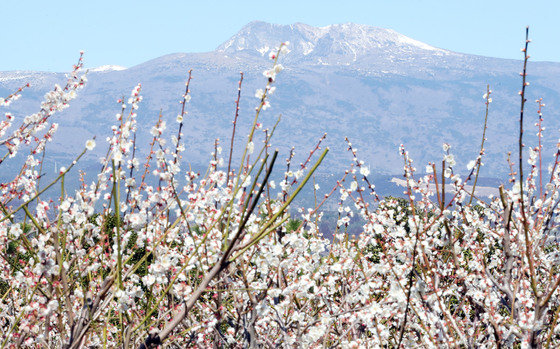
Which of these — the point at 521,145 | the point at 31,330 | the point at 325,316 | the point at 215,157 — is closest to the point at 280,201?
the point at 215,157

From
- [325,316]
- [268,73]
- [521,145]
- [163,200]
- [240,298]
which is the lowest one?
[240,298]

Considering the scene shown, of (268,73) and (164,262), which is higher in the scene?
(268,73)

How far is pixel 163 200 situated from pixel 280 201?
200cm

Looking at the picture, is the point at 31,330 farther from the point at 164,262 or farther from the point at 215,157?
the point at 215,157

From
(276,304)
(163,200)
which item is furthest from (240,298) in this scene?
(163,200)

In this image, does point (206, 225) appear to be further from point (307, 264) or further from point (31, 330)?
point (31, 330)

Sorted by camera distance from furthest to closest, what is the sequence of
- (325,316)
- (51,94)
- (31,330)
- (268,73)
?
(51,94), (325,316), (31,330), (268,73)

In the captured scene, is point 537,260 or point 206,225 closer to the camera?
point 206,225

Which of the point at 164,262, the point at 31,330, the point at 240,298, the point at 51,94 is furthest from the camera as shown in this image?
the point at 240,298

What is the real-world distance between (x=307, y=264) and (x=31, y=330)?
259cm

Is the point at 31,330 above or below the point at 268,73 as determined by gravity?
below

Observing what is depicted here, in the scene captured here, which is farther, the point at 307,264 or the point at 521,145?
the point at 307,264

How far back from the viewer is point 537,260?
5.14 m

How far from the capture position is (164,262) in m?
A: 3.38
